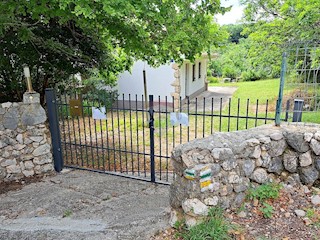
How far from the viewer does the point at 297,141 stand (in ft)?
10.2

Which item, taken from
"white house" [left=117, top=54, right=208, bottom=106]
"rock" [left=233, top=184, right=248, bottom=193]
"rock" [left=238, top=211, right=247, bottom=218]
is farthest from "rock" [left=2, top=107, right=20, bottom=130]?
"white house" [left=117, top=54, right=208, bottom=106]

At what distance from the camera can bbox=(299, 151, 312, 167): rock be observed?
10.3 ft

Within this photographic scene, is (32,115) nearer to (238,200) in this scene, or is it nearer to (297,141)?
(238,200)

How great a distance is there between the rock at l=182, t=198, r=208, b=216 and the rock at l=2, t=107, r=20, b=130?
11.0 feet

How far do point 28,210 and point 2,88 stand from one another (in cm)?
346

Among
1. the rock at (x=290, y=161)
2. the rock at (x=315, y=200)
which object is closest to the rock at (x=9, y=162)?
the rock at (x=290, y=161)

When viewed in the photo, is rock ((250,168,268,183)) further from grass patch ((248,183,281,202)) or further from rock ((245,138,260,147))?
rock ((245,138,260,147))

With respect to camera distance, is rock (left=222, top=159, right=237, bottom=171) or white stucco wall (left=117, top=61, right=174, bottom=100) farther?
white stucco wall (left=117, top=61, right=174, bottom=100)

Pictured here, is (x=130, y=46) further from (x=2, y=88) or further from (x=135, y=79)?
(x=135, y=79)

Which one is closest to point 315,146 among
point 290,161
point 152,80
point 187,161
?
point 290,161

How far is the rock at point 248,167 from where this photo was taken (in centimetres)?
297

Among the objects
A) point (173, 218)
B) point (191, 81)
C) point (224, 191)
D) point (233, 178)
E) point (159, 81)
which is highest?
point (159, 81)

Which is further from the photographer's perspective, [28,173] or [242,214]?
[28,173]

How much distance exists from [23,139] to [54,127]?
21.2 inches
